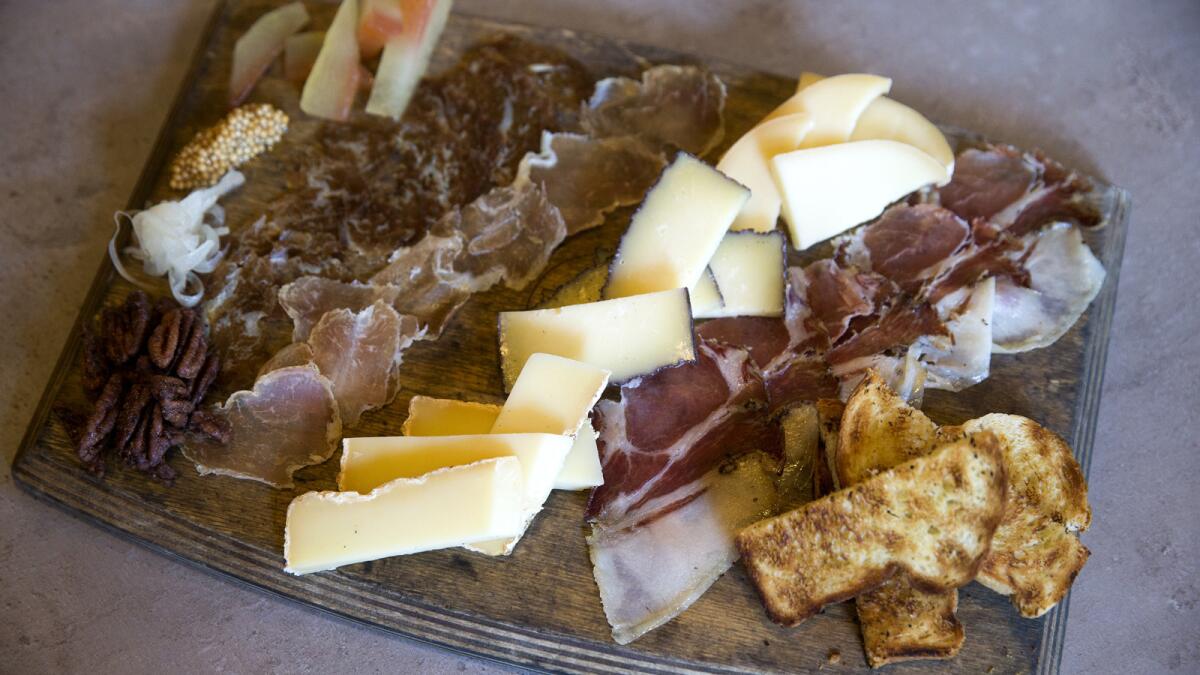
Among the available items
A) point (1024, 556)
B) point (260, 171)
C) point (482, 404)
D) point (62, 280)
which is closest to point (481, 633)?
point (482, 404)

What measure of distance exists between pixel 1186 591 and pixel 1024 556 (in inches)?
19.1

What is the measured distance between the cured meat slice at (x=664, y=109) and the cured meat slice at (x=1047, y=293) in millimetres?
676

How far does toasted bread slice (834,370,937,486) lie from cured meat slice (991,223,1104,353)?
0.35 metres

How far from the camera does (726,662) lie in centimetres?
157

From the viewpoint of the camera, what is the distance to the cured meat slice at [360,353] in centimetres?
171

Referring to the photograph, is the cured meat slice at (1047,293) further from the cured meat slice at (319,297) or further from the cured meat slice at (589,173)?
the cured meat slice at (319,297)

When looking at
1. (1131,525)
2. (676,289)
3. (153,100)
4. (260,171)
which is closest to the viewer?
(676,289)

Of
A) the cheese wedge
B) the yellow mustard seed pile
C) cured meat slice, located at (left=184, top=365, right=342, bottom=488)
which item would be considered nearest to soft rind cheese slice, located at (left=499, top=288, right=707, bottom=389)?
cured meat slice, located at (left=184, top=365, right=342, bottom=488)

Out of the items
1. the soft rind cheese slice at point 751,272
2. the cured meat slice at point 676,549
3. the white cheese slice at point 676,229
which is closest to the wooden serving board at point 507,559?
the cured meat slice at point 676,549

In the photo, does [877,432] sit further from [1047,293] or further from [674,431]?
[1047,293]

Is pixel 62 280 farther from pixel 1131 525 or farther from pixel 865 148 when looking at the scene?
pixel 1131 525

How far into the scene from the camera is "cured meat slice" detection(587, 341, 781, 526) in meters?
1.65

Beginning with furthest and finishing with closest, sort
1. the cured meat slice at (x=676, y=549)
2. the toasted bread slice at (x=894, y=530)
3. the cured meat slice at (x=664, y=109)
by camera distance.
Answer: the cured meat slice at (x=664, y=109) → the cured meat slice at (x=676, y=549) → the toasted bread slice at (x=894, y=530)

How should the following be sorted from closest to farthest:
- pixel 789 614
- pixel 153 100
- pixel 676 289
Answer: pixel 789 614
pixel 676 289
pixel 153 100
